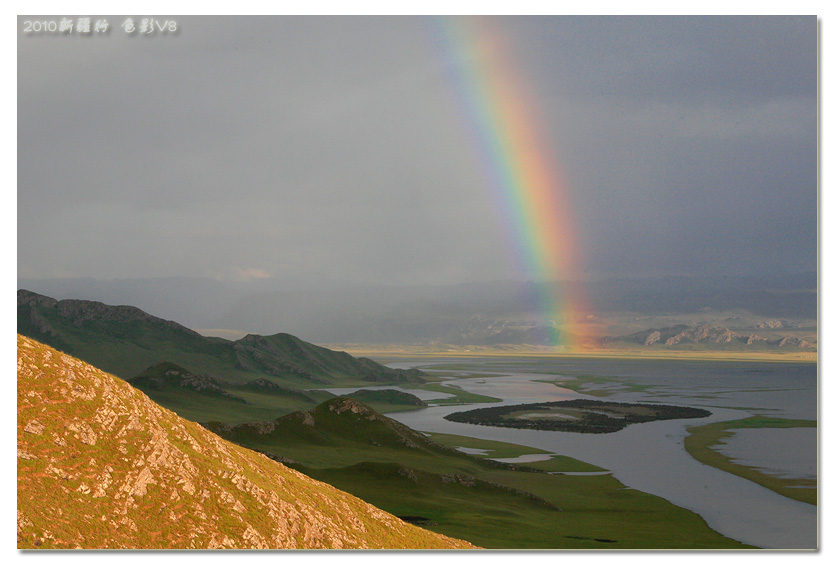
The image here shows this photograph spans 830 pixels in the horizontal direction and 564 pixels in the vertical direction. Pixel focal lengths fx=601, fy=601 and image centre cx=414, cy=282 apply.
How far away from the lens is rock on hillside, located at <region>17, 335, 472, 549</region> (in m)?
24.8

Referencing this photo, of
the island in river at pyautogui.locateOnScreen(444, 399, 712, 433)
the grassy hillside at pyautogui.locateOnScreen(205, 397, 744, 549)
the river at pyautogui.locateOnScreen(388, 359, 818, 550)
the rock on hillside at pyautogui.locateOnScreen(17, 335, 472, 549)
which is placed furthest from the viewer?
the island in river at pyautogui.locateOnScreen(444, 399, 712, 433)

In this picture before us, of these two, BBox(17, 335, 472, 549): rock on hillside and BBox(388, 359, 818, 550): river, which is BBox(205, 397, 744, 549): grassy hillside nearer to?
BBox(388, 359, 818, 550): river

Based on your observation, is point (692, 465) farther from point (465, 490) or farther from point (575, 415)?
point (575, 415)

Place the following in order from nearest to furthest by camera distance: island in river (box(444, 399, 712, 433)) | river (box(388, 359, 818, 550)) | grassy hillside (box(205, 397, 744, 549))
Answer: grassy hillside (box(205, 397, 744, 549)) < river (box(388, 359, 818, 550)) < island in river (box(444, 399, 712, 433))

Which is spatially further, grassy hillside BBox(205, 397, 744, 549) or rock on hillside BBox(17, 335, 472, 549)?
grassy hillside BBox(205, 397, 744, 549)

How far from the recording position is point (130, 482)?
26031 millimetres

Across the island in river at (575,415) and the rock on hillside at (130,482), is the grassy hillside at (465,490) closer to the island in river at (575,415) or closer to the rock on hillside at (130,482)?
the rock on hillside at (130,482)

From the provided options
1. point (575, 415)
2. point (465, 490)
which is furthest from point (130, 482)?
point (575, 415)

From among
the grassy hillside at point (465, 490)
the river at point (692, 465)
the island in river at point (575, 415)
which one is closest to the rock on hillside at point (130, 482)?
the grassy hillside at point (465, 490)

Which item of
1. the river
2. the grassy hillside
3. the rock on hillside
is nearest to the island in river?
the river

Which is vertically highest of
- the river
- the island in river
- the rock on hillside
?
the island in river

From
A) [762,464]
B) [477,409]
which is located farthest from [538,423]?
[762,464]

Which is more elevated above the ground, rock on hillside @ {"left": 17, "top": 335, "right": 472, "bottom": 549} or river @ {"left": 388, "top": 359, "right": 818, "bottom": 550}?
river @ {"left": 388, "top": 359, "right": 818, "bottom": 550}

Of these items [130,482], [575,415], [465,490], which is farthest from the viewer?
[575,415]
